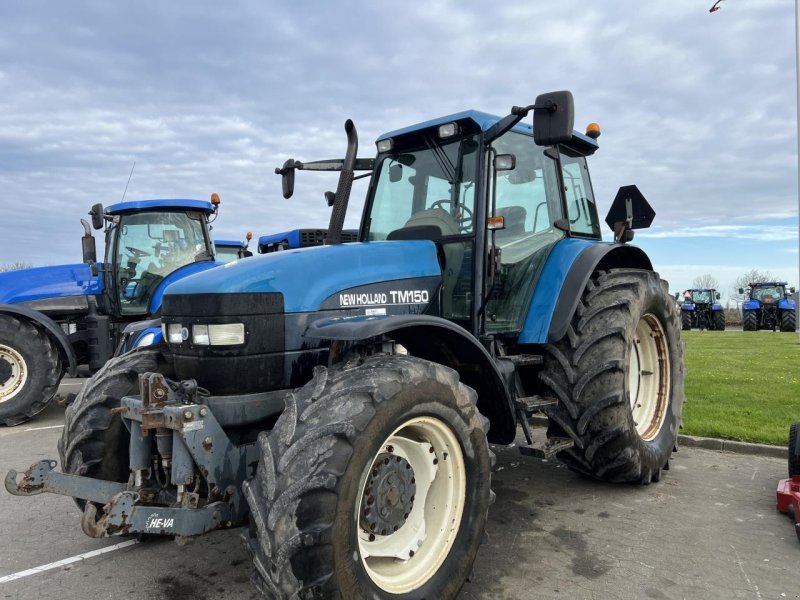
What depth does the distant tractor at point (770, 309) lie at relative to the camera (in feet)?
84.5

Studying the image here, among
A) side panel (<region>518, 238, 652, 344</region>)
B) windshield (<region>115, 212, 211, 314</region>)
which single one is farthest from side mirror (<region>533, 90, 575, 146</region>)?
windshield (<region>115, 212, 211, 314</region>)

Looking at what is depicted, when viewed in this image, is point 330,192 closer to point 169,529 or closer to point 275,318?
point 275,318

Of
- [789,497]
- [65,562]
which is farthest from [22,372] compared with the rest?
[789,497]

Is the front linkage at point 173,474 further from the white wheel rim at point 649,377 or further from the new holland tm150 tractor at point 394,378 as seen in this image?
the white wheel rim at point 649,377

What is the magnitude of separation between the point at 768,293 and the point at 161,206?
88.2 ft

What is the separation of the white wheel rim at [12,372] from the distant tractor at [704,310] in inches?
1062

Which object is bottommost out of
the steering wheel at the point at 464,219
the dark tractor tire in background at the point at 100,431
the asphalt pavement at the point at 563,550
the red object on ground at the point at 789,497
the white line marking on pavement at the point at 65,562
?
the white line marking on pavement at the point at 65,562

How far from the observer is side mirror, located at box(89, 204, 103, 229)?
7.93 metres

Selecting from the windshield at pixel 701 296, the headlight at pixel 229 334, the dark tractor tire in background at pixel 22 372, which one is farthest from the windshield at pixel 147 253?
the windshield at pixel 701 296

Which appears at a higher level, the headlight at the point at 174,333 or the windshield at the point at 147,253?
the windshield at the point at 147,253

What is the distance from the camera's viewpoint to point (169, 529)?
2516 mm

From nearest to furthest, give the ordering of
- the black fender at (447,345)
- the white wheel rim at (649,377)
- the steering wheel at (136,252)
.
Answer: the black fender at (447,345) < the white wheel rim at (649,377) < the steering wheel at (136,252)

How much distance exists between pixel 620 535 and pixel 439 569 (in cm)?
142

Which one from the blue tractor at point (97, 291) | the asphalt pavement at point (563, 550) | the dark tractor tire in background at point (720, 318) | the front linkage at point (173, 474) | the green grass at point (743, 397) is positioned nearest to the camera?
the front linkage at point (173, 474)
